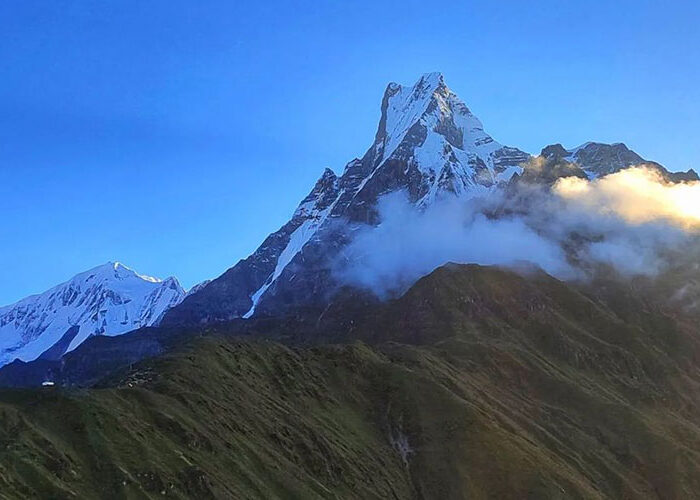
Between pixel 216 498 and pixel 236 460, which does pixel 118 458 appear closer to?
pixel 216 498

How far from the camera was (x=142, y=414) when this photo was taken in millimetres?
171500

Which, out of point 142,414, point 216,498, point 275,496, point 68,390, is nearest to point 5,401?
point 68,390

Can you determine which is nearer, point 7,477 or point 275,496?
point 7,477

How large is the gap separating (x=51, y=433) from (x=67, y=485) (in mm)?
17783

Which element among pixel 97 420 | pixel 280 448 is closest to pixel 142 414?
pixel 97 420

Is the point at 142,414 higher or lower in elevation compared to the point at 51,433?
higher

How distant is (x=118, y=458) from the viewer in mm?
148125

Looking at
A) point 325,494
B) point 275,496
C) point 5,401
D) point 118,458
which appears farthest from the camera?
point 325,494

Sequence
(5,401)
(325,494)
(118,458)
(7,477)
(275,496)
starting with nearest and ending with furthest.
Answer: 1. (7,477)
2. (118,458)
3. (5,401)
4. (275,496)
5. (325,494)

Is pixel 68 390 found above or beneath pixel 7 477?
above

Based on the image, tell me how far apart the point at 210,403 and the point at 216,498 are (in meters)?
44.8

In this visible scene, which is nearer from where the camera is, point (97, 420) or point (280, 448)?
point (97, 420)

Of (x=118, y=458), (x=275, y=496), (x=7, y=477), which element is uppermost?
(x=275, y=496)

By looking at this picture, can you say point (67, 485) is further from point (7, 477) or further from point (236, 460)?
point (236, 460)
